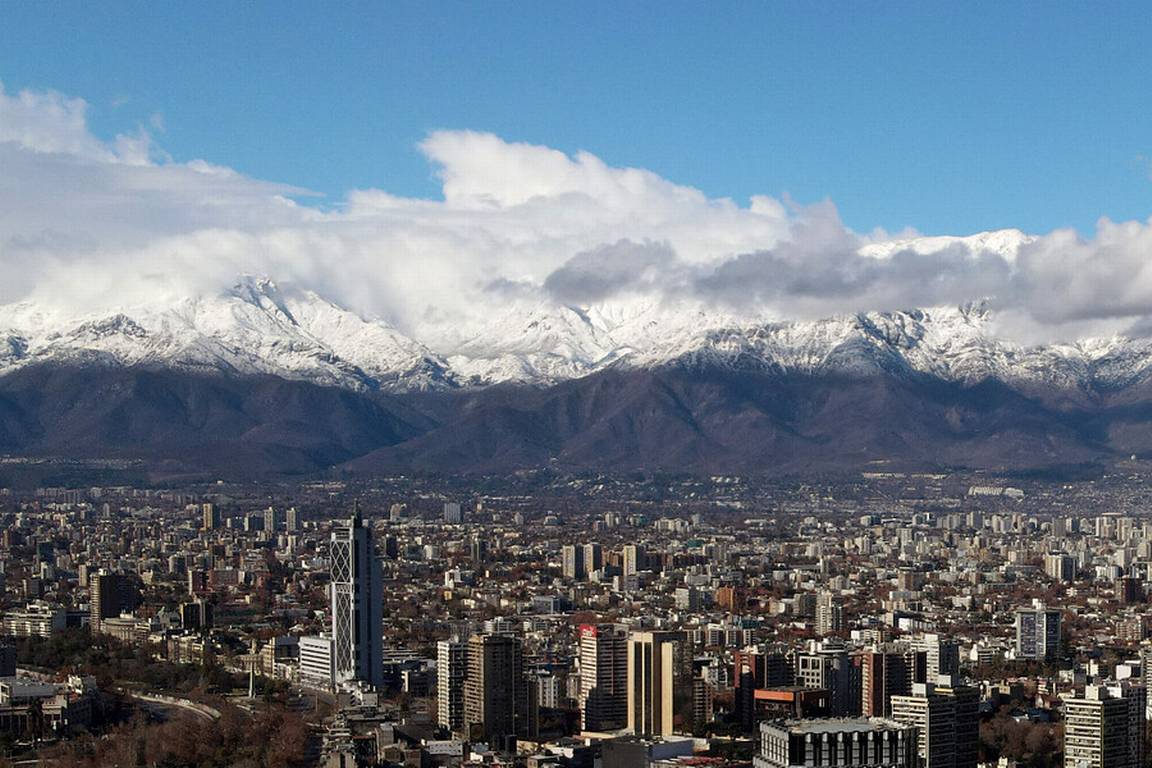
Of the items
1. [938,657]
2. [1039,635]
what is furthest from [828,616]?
[938,657]

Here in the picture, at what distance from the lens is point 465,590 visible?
8644 centimetres

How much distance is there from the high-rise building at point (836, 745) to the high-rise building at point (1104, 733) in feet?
50.0

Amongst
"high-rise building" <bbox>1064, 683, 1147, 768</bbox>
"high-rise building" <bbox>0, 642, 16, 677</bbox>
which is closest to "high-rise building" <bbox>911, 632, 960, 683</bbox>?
"high-rise building" <bbox>1064, 683, 1147, 768</bbox>

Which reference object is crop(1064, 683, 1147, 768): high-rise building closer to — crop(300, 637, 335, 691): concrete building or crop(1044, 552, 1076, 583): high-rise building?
crop(300, 637, 335, 691): concrete building

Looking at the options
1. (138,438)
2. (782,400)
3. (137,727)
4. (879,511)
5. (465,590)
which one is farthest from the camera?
(782,400)

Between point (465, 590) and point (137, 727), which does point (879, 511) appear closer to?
point (465, 590)

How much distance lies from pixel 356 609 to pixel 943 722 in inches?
641

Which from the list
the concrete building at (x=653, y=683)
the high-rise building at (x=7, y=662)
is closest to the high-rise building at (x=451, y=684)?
the concrete building at (x=653, y=683)

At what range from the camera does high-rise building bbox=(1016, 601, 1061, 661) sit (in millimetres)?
65562

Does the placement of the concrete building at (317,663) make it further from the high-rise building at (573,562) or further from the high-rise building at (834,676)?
the high-rise building at (573,562)

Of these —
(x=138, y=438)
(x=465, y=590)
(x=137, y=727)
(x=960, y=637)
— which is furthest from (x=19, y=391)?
(x=137, y=727)

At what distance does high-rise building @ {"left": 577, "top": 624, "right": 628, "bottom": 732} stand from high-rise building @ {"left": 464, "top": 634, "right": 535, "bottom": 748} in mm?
1314

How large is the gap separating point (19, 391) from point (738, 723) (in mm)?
142074

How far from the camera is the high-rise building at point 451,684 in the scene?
164ft
